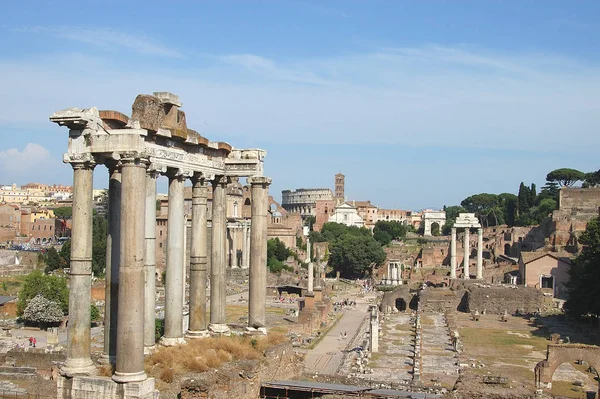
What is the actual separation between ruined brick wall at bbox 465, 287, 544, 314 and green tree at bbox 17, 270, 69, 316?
28.5m

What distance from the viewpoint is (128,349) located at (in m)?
11.9

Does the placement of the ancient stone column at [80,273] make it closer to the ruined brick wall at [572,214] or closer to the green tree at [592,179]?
the ruined brick wall at [572,214]

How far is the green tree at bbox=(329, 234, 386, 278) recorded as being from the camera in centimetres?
8481

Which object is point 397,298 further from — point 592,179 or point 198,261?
point 592,179

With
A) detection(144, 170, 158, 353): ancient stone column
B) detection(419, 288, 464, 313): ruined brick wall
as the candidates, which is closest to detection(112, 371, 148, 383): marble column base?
detection(144, 170, 158, 353): ancient stone column

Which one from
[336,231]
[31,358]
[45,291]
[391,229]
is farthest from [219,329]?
[391,229]

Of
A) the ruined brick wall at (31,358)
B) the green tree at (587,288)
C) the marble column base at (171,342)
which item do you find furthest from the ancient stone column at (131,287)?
the green tree at (587,288)

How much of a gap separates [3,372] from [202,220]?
12.3 m

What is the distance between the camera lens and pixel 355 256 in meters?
84.7

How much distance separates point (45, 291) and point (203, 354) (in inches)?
1221

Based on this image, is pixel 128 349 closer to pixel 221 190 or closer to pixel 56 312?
pixel 221 190

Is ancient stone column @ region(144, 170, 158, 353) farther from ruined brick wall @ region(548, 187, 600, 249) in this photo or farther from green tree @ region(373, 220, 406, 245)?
green tree @ region(373, 220, 406, 245)

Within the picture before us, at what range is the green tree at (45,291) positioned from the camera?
43.0 metres

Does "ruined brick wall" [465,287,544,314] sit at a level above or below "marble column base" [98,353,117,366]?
below
